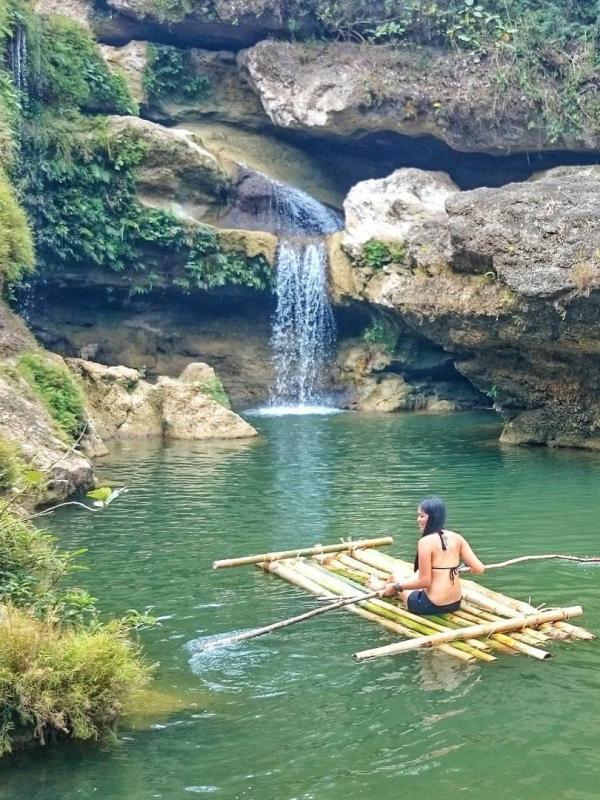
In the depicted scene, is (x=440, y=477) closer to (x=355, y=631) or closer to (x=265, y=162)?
(x=355, y=631)

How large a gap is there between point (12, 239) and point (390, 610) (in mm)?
10967

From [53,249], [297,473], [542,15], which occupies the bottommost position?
[297,473]

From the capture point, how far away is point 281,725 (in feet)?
20.8

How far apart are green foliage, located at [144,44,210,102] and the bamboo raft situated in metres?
22.0

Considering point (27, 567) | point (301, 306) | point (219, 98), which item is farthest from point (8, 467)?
point (219, 98)

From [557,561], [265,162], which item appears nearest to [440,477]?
[557,561]

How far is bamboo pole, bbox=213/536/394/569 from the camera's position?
399 inches

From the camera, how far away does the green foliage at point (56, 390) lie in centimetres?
1558

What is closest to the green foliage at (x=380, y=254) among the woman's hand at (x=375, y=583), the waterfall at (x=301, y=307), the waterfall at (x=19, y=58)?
the waterfall at (x=301, y=307)

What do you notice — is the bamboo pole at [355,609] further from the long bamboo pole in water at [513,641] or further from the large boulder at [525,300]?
the large boulder at [525,300]

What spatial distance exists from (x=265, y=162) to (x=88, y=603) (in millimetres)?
23995

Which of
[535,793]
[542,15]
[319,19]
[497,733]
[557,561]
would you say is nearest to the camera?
[535,793]

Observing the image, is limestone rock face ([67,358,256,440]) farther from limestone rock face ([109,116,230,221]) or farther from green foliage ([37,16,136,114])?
green foliage ([37,16,136,114])

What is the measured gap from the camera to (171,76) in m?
29.3
